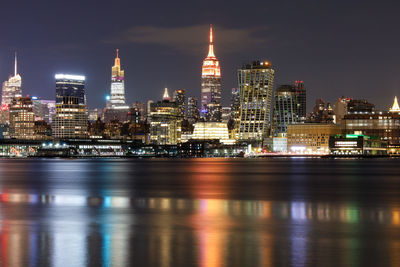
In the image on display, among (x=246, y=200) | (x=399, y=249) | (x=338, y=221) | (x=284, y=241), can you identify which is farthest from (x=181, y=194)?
(x=399, y=249)

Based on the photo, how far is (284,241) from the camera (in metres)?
25.2

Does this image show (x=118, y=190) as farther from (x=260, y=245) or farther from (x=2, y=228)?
(x=260, y=245)

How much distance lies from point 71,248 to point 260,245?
7.61 meters

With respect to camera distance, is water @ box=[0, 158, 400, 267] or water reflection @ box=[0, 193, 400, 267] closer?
water @ box=[0, 158, 400, 267]

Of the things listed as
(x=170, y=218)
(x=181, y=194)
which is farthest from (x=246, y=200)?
(x=170, y=218)

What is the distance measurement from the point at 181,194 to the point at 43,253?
97.9ft

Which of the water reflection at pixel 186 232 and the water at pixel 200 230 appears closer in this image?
the water at pixel 200 230

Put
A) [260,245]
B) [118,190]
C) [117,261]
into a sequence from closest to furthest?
[117,261] < [260,245] < [118,190]

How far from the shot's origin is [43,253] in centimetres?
2238

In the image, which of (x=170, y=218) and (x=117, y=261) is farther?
(x=170, y=218)

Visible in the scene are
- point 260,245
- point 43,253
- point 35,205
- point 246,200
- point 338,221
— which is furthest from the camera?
point 246,200

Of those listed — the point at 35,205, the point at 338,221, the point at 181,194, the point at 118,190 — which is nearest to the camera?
the point at 338,221

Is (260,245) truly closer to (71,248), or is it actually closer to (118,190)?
(71,248)

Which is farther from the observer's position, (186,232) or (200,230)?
(200,230)
